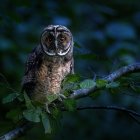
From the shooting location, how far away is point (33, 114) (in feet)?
10.3

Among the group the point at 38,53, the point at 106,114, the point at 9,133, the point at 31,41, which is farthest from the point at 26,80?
the point at 106,114

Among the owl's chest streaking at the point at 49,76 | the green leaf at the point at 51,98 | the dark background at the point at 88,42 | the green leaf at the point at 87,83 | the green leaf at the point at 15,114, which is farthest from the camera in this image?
the dark background at the point at 88,42

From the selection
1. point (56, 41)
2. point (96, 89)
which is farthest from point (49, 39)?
point (96, 89)

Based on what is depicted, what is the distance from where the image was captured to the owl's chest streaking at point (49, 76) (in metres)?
3.77

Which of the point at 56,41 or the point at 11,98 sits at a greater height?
the point at 56,41

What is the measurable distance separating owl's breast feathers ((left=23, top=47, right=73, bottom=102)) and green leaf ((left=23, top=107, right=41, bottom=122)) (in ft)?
1.86

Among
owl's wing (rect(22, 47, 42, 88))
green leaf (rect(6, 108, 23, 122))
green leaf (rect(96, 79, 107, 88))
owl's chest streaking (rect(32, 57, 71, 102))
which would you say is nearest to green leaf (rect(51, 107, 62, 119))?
green leaf (rect(6, 108, 23, 122))

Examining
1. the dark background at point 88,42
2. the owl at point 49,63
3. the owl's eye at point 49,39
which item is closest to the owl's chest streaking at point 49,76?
the owl at point 49,63

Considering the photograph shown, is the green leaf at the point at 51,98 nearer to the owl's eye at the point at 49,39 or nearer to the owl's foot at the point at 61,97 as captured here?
the owl's foot at the point at 61,97

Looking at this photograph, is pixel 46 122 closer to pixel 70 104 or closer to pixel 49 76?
pixel 70 104

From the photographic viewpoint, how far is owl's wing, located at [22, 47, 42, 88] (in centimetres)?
383

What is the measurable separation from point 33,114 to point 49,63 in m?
0.74

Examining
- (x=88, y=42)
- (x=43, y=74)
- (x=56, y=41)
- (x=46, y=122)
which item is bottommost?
(x=88, y=42)

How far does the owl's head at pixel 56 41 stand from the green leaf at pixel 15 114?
0.59 metres
